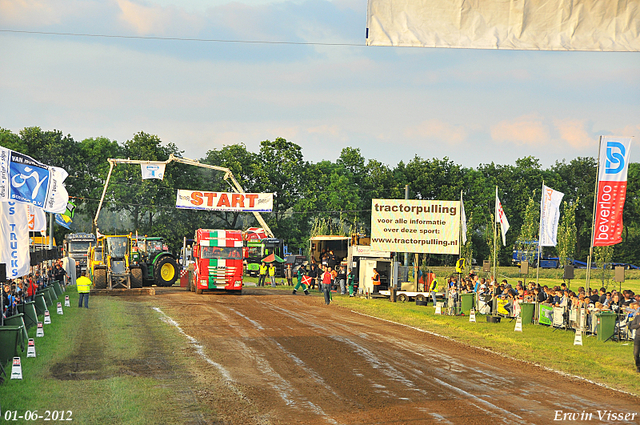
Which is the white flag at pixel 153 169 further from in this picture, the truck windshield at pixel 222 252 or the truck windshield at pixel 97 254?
the truck windshield at pixel 222 252

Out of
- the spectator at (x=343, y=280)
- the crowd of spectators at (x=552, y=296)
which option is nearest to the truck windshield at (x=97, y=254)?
the spectator at (x=343, y=280)

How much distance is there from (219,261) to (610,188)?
2036cm

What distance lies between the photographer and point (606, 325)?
18938 millimetres

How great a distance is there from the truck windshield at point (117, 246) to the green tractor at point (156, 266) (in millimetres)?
2572

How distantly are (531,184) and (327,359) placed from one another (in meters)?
80.9

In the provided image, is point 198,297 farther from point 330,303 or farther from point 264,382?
point 264,382

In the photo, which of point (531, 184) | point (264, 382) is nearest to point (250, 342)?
point (264, 382)

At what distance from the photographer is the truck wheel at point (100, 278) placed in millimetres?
A: 33281

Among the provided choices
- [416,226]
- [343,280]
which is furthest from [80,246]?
[416,226]

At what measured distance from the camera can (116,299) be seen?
29703 mm

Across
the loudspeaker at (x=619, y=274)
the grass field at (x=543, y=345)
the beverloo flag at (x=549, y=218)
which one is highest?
the beverloo flag at (x=549, y=218)

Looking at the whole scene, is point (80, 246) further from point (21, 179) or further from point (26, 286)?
point (21, 179)

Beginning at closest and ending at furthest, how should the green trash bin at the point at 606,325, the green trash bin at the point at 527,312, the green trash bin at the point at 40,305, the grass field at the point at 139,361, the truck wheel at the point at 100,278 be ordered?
the grass field at the point at 139,361, the green trash bin at the point at 606,325, the green trash bin at the point at 40,305, the green trash bin at the point at 527,312, the truck wheel at the point at 100,278

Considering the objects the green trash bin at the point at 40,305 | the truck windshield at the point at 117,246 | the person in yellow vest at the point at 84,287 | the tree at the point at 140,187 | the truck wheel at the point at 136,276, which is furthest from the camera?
the tree at the point at 140,187
